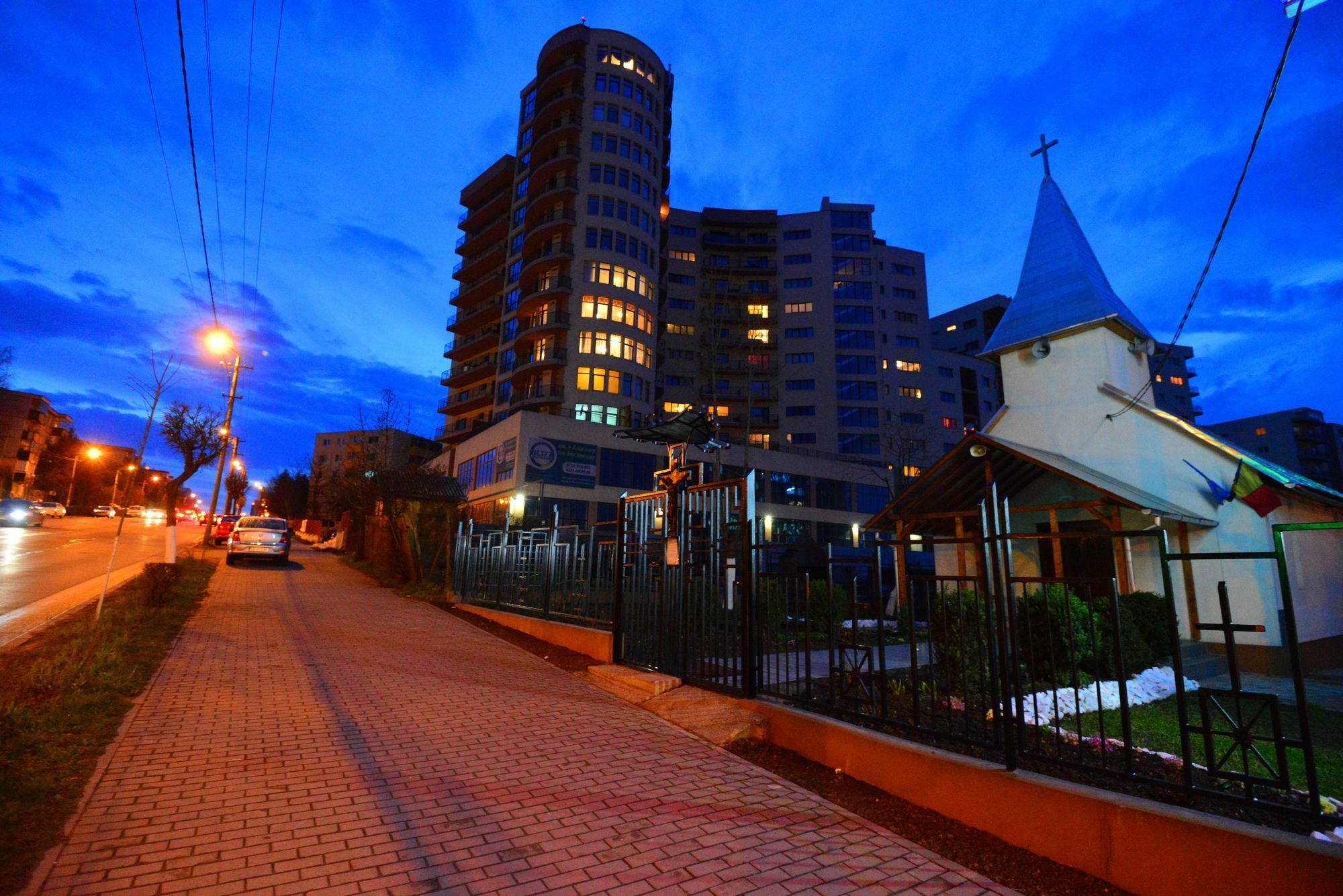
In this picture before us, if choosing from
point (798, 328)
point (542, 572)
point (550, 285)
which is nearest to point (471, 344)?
point (550, 285)

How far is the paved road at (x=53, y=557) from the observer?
457 inches

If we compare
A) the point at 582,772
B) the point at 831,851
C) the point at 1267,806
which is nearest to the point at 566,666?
the point at 582,772

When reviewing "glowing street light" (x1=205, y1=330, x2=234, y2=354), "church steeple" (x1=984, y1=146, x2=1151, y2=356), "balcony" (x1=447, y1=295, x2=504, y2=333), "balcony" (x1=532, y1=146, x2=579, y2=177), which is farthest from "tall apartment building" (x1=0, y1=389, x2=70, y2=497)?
"church steeple" (x1=984, y1=146, x2=1151, y2=356)

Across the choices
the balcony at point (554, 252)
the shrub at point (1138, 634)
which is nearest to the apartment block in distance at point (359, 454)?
the balcony at point (554, 252)

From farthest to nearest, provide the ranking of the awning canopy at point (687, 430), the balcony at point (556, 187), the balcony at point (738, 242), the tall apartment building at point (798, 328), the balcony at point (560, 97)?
the balcony at point (738, 242), the tall apartment building at point (798, 328), the balcony at point (560, 97), the balcony at point (556, 187), the awning canopy at point (687, 430)

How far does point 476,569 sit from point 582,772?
37.0 ft

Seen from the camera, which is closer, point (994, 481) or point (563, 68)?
point (994, 481)

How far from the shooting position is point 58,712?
506 cm

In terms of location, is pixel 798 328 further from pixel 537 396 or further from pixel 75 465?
pixel 75 465

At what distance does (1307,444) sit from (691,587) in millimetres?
123168

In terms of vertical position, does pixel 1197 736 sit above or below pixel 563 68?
below

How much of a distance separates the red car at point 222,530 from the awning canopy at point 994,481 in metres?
34.7

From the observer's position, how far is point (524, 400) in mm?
45562

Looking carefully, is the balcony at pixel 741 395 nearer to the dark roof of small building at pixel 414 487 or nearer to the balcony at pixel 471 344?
the balcony at pixel 471 344
